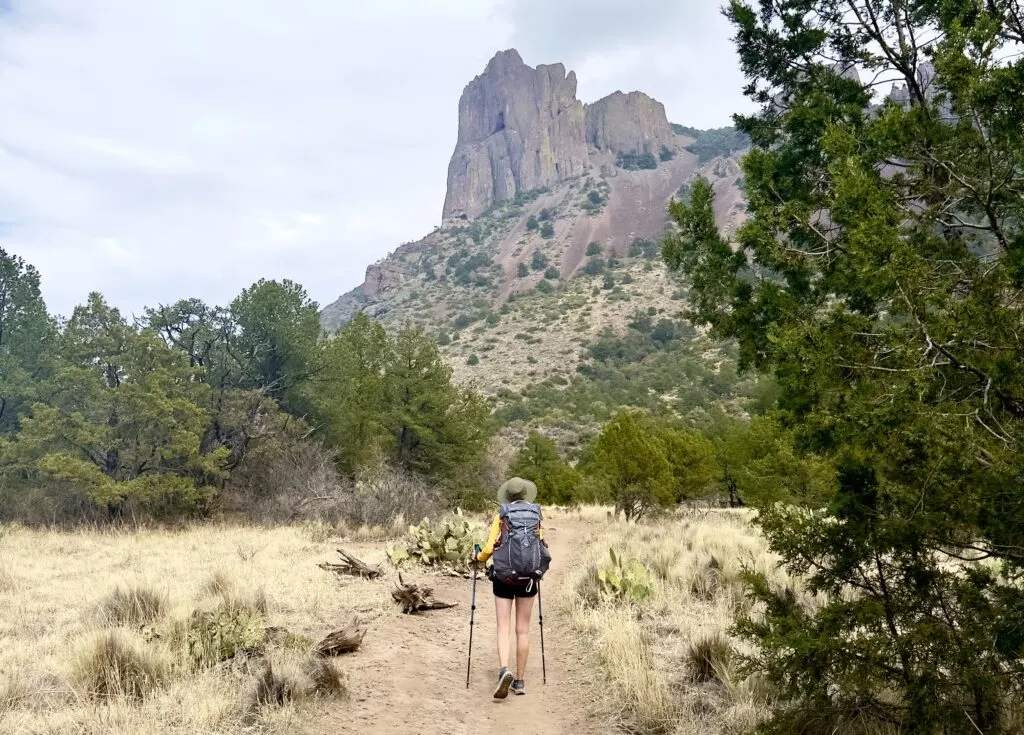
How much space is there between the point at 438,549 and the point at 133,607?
537cm

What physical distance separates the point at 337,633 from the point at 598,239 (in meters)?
96.4

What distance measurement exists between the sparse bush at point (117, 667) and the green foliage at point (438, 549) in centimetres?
589

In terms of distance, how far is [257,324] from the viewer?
2406cm

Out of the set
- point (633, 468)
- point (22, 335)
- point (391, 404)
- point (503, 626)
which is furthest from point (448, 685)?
point (22, 335)

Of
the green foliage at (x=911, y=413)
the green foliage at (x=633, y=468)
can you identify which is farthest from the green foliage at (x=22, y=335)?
the green foliage at (x=911, y=413)

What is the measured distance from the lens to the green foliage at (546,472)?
32.9 meters

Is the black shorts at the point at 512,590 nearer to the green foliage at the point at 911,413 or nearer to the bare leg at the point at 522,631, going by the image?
the bare leg at the point at 522,631

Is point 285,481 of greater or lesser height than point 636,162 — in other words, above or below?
below

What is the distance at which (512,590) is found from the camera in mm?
5520

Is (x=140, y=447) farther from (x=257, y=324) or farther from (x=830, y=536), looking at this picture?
(x=830, y=536)

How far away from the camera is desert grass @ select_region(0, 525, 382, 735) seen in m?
4.46

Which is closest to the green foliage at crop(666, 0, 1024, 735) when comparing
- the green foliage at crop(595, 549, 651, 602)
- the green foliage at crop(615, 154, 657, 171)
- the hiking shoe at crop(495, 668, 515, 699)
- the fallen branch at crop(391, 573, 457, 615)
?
the hiking shoe at crop(495, 668, 515, 699)

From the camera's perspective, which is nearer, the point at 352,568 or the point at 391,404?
the point at 352,568

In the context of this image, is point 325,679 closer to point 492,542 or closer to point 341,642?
point 341,642
